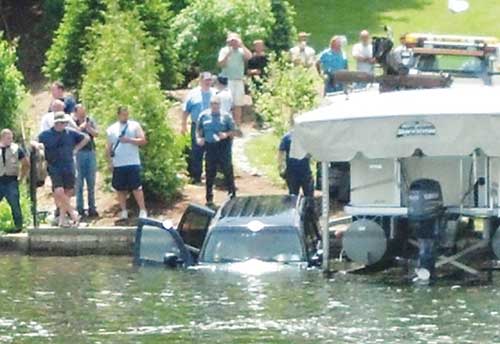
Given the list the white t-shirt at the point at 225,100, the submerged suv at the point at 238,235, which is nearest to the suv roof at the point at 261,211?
the submerged suv at the point at 238,235

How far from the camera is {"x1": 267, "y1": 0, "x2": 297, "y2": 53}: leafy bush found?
42906mm

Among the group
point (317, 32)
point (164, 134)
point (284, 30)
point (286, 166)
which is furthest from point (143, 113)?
point (317, 32)

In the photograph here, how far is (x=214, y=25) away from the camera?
41.7 metres

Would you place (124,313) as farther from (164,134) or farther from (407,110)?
(164,134)

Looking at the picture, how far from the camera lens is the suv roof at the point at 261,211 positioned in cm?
3052

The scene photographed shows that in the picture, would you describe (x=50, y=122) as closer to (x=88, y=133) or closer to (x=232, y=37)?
(x=88, y=133)

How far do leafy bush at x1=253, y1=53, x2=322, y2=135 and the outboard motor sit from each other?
263 inches

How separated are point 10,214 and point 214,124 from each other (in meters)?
3.36

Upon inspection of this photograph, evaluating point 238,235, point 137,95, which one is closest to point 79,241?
point 137,95

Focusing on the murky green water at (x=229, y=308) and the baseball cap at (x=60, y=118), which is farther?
the baseball cap at (x=60, y=118)

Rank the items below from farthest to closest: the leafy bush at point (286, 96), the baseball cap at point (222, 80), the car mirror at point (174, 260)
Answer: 1. the baseball cap at point (222, 80)
2. the leafy bush at point (286, 96)
3. the car mirror at point (174, 260)

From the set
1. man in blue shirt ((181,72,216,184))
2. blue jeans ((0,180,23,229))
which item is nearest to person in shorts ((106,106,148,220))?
blue jeans ((0,180,23,229))

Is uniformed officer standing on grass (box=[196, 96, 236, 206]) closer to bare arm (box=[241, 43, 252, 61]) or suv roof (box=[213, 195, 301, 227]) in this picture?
suv roof (box=[213, 195, 301, 227])

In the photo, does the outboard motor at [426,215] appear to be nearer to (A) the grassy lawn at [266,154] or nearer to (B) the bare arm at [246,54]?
(A) the grassy lawn at [266,154]
